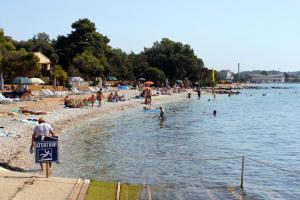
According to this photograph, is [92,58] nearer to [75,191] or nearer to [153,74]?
[153,74]

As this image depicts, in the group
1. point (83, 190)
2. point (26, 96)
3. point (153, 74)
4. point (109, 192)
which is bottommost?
point (109, 192)

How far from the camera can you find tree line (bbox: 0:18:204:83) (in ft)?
203

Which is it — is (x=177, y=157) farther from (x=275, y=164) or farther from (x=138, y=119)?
(x=138, y=119)

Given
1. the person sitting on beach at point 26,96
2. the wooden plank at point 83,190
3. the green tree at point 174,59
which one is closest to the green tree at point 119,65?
the green tree at point 174,59

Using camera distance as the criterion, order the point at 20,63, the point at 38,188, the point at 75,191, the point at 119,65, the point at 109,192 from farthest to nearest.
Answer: the point at 119,65 → the point at 20,63 → the point at 109,192 → the point at 38,188 → the point at 75,191

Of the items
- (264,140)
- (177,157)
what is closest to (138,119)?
(264,140)

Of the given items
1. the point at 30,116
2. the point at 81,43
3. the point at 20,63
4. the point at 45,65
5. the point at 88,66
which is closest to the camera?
the point at 30,116

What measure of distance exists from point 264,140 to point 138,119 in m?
15.9

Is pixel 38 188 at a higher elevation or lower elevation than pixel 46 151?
lower

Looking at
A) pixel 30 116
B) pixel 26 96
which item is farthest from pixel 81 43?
pixel 30 116

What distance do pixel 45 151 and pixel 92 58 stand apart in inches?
Result: 3008

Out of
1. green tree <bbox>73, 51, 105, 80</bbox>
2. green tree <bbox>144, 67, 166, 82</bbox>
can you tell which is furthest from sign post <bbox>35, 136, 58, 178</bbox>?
green tree <bbox>144, 67, 166, 82</bbox>

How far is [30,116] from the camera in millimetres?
36375

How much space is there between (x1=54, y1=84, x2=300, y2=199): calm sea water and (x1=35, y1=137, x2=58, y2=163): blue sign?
3348mm
